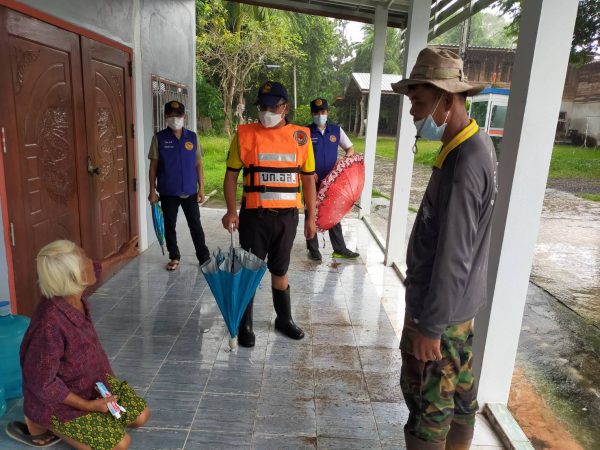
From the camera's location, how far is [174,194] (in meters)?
4.48

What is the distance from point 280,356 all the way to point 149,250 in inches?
116

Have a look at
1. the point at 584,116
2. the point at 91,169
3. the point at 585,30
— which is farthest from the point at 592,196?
the point at 91,169

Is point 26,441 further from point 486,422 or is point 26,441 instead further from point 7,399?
point 486,422

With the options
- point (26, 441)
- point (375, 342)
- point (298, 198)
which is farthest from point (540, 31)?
point (26, 441)

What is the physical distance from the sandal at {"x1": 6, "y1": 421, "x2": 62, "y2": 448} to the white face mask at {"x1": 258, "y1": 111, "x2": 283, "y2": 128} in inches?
81.7

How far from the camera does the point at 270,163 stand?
292cm

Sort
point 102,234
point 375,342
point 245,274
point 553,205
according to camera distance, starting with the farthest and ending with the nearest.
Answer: point 553,205 → point 102,234 → point 375,342 → point 245,274

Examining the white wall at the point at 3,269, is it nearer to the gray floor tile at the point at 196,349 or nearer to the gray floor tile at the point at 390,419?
the gray floor tile at the point at 196,349

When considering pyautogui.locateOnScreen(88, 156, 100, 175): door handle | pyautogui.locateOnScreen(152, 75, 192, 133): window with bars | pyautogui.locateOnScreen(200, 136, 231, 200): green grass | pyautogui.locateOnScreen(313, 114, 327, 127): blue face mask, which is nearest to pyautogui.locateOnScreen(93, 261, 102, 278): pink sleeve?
pyautogui.locateOnScreen(88, 156, 100, 175): door handle

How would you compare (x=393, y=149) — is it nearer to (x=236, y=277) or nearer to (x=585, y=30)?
(x=585, y=30)

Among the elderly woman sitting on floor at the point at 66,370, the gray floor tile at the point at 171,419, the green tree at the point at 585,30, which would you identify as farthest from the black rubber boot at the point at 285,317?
the green tree at the point at 585,30

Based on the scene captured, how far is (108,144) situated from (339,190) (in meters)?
2.34

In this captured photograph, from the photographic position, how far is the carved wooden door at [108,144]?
3930 mm

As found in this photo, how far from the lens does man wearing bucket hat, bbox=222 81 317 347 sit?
9.56ft
